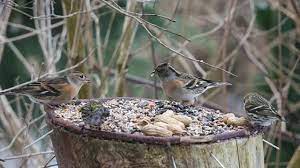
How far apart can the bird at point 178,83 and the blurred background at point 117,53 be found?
0.34 m

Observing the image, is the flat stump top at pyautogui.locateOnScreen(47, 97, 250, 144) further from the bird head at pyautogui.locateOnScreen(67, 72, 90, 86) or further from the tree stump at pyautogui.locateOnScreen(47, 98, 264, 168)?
the bird head at pyautogui.locateOnScreen(67, 72, 90, 86)

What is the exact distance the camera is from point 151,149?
2.92 meters

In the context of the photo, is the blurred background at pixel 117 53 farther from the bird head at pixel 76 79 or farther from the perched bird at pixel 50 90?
the bird head at pixel 76 79

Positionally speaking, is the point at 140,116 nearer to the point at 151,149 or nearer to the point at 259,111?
the point at 151,149

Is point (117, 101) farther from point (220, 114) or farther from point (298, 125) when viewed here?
point (298, 125)

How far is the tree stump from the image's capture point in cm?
292

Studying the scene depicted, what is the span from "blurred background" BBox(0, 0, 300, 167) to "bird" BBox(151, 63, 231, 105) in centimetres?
Answer: 34

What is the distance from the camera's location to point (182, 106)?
386 centimetres

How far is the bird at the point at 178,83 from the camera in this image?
487 cm

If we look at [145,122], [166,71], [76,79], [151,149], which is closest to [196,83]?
[166,71]

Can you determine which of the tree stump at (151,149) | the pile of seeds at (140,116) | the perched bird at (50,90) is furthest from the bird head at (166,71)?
the tree stump at (151,149)

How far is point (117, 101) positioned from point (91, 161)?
2.73 feet

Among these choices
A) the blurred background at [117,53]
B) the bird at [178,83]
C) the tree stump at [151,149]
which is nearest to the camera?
the tree stump at [151,149]

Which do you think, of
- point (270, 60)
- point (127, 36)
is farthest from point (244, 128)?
point (270, 60)
